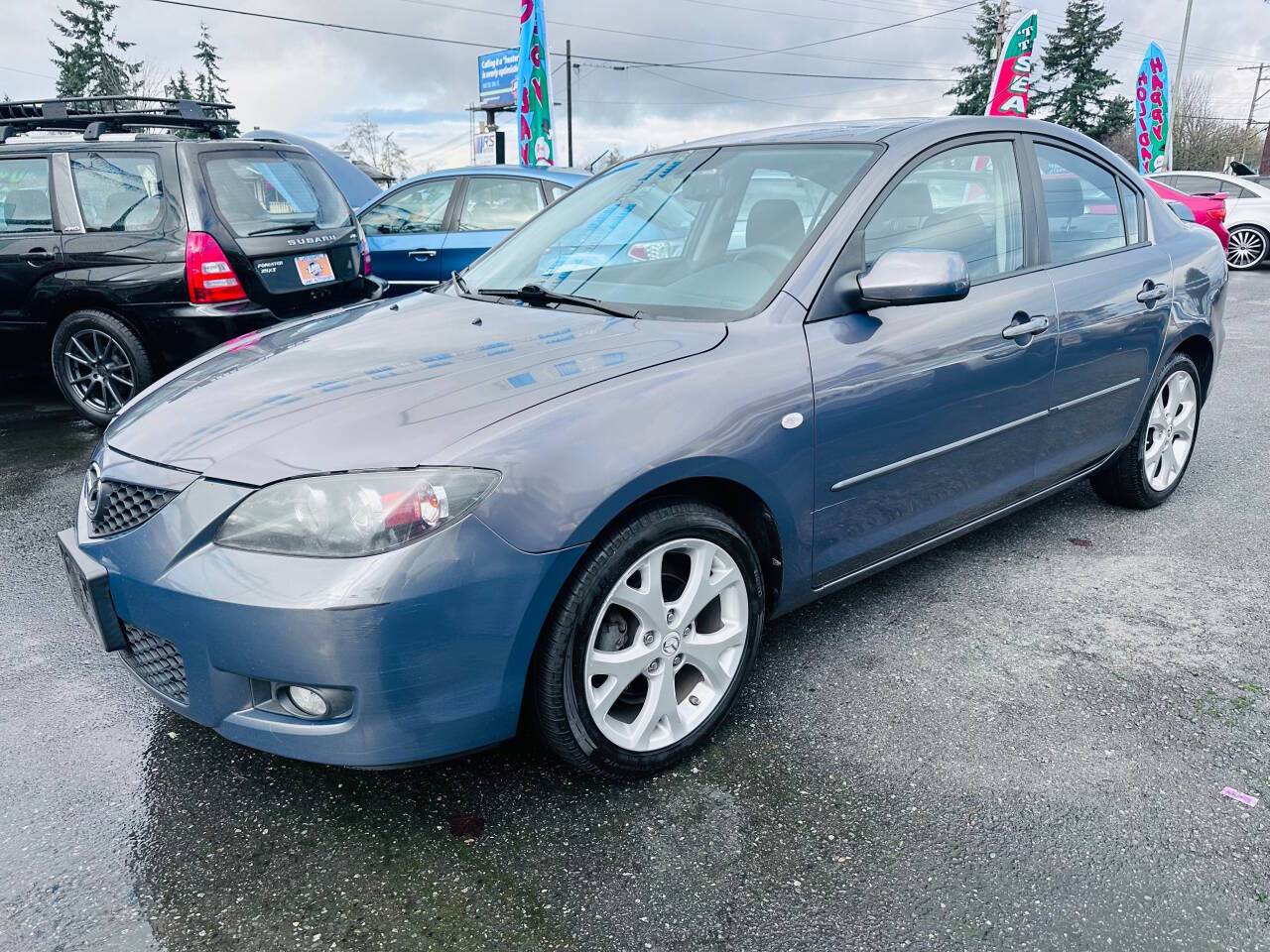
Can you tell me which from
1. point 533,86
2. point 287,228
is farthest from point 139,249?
point 533,86

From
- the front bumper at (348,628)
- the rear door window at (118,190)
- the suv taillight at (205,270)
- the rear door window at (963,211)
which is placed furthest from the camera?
the rear door window at (118,190)

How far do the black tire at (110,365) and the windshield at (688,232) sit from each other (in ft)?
10.2

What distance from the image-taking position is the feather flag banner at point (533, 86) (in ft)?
56.5

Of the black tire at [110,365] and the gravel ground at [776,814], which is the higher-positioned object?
the black tire at [110,365]

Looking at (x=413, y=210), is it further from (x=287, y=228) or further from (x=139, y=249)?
(x=139, y=249)

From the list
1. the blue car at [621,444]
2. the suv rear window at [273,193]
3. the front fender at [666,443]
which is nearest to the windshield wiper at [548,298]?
the blue car at [621,444]

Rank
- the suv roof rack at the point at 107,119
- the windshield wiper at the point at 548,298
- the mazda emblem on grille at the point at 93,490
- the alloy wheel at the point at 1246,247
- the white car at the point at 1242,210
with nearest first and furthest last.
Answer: the mazda emblem on grille at the point at 93,490 → the windshield wiper at the point at 548,298 → the suv roof rack at the point at 107,119 → the white car at the point at 1242,210 → the alloy wheel at the point at 1246,247

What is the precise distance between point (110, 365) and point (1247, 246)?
53.4ft

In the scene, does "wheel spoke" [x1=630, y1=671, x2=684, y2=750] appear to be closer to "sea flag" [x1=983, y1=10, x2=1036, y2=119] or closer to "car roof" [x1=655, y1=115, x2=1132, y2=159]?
"car roof" [x1=655, y1=115, x2=1132, y2=159]

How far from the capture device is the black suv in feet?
18.1

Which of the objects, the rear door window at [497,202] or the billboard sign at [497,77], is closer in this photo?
the rear door window at [497,202]

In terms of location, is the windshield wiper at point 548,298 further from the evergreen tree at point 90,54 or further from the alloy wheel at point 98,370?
the evergreen tree at point 90,54

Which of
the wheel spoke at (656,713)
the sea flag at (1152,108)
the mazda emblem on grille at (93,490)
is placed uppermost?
the sea flag at (1152,108)

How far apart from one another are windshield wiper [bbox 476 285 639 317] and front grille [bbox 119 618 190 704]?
1.43 metres
